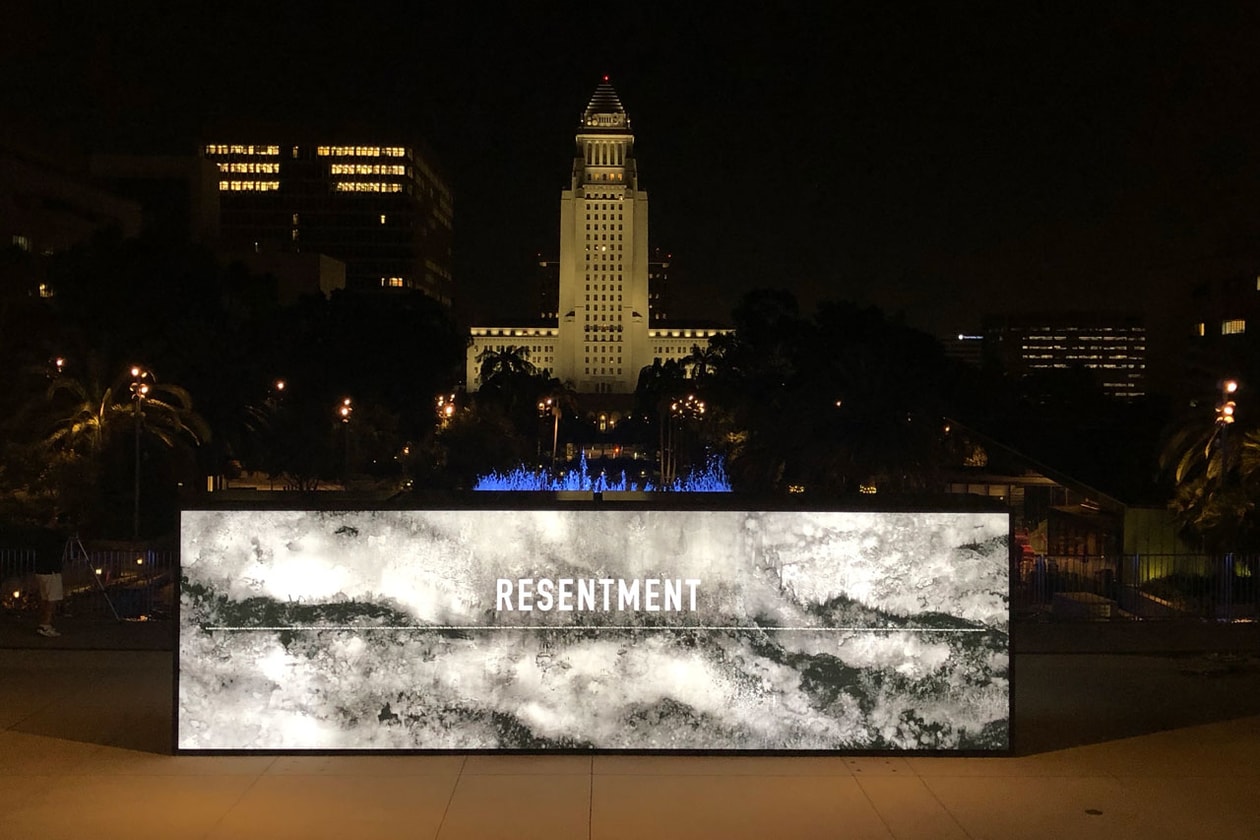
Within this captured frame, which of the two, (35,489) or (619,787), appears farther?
(35,489)

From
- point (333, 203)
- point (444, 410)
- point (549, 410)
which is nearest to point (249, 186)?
point (333, 203)

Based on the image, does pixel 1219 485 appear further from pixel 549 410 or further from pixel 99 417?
pixel 549 410

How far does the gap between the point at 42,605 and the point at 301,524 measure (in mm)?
8747

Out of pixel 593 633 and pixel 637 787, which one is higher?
pixel 593 633

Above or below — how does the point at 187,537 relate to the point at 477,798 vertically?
above

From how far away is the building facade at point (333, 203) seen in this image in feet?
616

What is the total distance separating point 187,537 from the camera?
11.7m

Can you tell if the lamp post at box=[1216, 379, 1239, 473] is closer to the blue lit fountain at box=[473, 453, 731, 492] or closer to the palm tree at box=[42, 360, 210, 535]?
the palm tree at box=[42, 360, 210, 535]

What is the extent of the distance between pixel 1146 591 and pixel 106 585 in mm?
19768

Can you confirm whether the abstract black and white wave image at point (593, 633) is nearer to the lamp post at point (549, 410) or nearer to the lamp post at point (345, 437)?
the lamp post at point (345, 437)

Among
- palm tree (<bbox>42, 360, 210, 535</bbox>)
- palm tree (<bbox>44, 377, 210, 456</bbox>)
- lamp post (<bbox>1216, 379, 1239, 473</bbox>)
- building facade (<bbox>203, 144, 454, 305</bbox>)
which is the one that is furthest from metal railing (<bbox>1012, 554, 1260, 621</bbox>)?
building facade (<bbox>203, 144, 454, 305</bbox>)

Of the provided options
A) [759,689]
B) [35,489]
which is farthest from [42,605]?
[35,489]

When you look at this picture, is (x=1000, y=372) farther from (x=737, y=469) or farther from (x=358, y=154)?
(x=358, y=154)

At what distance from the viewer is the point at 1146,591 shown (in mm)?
23500
